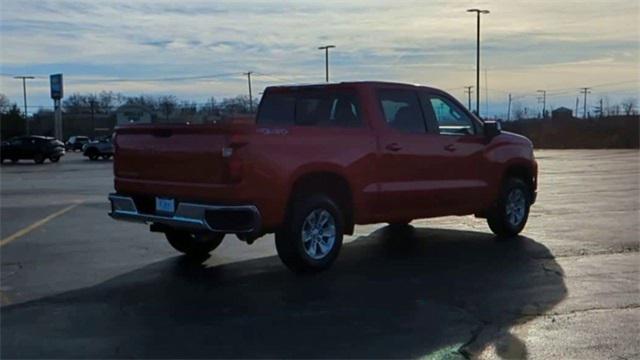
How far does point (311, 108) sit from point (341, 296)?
309 cm

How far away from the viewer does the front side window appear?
10586 millimetres

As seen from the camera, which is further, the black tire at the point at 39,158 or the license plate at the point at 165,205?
the black tire at the point at 39,158

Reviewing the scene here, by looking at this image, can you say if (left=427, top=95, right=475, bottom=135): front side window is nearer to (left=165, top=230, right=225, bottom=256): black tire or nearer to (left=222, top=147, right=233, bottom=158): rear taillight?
(left=165, top=230, right=225, bottom=256): black tire

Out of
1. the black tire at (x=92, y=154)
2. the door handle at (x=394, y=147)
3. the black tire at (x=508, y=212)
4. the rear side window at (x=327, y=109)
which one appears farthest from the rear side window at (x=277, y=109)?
the black tire at (x=92, y=154)

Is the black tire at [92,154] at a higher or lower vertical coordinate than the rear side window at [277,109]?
lower

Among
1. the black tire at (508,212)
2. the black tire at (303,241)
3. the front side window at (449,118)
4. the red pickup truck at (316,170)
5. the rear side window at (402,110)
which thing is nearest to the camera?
the red pickup truck at (316,170)

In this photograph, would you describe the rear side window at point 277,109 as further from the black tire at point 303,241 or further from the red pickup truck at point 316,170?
the black tire at point 303,241

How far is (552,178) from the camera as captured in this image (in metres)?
24.8

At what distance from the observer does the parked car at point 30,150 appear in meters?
48.2

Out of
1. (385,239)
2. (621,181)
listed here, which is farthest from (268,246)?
(621,181)

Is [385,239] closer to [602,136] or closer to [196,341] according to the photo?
[196,341]

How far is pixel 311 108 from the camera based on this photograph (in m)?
10.2

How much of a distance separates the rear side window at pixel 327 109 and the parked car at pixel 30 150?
40969 mm

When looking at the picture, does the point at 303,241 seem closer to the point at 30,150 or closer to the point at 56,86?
the point at 30,150
